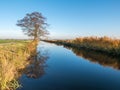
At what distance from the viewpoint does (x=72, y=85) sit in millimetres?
11312

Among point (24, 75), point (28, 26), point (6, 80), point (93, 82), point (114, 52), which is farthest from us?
point (28, 26)

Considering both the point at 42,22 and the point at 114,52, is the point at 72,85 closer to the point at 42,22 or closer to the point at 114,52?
the point at 114,52

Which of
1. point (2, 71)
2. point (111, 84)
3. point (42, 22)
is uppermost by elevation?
point (42, 22)

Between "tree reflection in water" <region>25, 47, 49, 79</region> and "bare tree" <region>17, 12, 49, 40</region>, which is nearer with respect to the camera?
"tree reflection in water" <region>25, 47, 49, 79</region>

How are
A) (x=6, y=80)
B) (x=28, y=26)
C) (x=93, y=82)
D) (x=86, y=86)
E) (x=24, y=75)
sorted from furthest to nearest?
(x=28, y=26) → (x=24, y=75) → (x=93, y=82) → (x=86, y=86) → (x=6, y=80)

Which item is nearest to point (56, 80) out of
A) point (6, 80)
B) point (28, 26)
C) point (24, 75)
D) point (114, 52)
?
point (24, 75)

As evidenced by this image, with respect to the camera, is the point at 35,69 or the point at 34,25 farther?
the point at 34,25

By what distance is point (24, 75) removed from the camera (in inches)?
530

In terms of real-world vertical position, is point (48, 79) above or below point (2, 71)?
below

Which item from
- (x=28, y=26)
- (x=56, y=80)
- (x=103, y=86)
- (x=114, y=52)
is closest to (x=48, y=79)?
(x=56, y=80)

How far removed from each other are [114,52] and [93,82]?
17.0 meters

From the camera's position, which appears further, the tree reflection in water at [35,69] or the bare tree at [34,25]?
the bare tree at [34,25]

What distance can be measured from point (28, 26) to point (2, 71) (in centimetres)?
4928

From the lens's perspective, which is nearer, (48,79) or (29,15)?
(48,79)
